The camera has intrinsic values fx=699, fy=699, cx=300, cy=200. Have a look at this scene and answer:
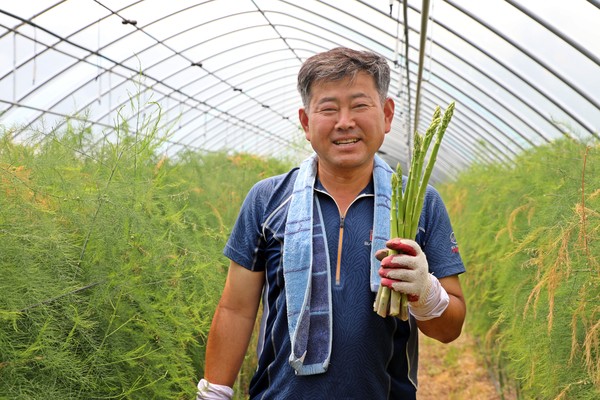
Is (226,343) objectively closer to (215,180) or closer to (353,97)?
(353,97)

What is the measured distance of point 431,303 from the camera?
5.93ft

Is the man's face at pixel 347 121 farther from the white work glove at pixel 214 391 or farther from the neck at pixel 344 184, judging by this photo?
the white work glove at pixel 214 391

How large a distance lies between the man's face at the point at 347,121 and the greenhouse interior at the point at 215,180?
0.16 meters

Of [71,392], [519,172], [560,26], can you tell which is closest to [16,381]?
[71,392]

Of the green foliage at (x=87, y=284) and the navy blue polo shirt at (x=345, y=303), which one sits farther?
the green foliage at (x=87, y=284)

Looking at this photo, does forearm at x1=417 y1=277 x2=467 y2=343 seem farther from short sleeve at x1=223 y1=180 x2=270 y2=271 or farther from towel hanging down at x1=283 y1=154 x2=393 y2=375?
short sleeve at x1=223 y1=180 x2=270 y2=271

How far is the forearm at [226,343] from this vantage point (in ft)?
6.82

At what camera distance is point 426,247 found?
197 centimetres

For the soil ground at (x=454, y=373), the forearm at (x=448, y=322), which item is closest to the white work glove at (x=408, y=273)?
the forearm at (x=448, y=322)

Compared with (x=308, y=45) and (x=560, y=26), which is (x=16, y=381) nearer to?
(x=560, y=26)

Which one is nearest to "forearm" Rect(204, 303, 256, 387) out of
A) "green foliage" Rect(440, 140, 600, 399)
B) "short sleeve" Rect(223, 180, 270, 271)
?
"short sleeve" Rect(223, 180, 270, 271)

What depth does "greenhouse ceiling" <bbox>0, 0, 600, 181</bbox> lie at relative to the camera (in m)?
7.62

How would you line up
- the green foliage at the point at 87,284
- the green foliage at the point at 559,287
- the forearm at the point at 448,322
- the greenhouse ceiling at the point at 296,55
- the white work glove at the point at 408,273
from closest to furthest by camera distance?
1. the white work glove at the point at 408,273
2. the forearm at the point at 448,322
3. the green foliage at the point at 87,284
4. the green foliage at the point at 559,287
5. the greenhouse ceiling at the point at 296,55

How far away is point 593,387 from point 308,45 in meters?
13.0
